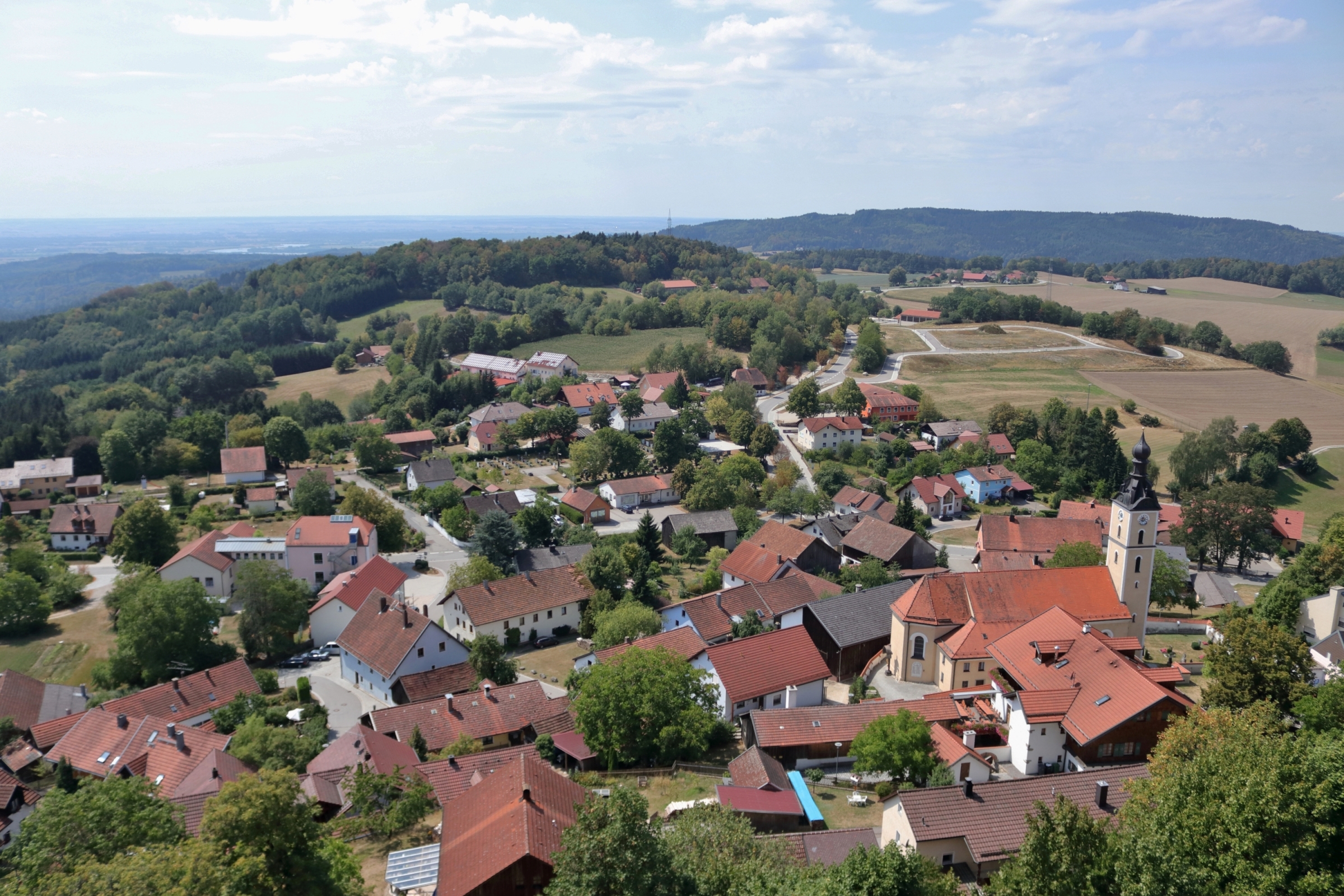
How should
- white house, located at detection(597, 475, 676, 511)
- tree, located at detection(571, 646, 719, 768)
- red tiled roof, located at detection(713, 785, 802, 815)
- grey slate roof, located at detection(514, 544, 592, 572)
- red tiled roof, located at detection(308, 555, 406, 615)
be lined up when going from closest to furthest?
1. red tiled roof, located at detection(713, 785, 802, 815)
2. tree, located at detection(571, 646, 719, 768)
3. red tiled roof, located at detection(308, 555, 406, 615)
4. grey slate roof, located at detection(514, 544, 592, 572)
5. white house, located at detection(597, 475, 676, 511)

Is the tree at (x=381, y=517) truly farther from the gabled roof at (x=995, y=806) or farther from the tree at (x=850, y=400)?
the tree at (x=850, y=400)

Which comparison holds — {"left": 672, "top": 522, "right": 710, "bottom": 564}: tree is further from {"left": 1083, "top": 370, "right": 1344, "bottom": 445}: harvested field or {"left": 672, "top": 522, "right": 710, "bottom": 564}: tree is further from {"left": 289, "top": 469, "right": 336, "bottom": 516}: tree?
{"left": 1083, "top": 370, "right": 1344, "bottom": 445}: harvested field

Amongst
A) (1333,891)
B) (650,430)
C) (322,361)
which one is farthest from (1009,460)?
(322,361)

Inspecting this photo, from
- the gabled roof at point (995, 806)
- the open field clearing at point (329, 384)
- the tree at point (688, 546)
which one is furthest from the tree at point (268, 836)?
the open field clearing at point (329, 384)

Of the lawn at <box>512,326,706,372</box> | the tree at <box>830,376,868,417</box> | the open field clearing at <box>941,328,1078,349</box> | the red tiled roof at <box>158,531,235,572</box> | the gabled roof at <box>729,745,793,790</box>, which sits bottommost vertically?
the red tiled roof at <box>158,531,235,572</box>

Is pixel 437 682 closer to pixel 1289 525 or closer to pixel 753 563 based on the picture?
pixel 753 563

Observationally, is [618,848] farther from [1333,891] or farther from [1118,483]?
[1118,483]

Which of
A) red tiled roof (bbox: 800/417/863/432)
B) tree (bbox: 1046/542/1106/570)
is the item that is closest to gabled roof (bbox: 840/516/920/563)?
tree (bbox: 1046/542/1106/570)
